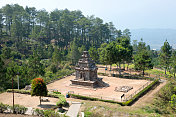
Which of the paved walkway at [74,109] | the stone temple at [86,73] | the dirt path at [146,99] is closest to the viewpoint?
the paved walkway at [74,109]

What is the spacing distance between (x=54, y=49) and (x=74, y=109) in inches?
2442

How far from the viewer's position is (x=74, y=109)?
3447 cm

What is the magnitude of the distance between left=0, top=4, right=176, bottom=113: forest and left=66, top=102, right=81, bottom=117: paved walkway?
18.5m

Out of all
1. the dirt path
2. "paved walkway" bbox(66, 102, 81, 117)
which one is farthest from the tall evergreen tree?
"paved walkway" bbox(66, 102, 81, 117)

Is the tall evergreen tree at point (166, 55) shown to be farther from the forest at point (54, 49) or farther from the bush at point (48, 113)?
the bush at point (48, 113)

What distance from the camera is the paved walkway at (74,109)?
32188 mm

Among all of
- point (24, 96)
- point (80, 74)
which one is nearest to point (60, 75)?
point (80, 74)

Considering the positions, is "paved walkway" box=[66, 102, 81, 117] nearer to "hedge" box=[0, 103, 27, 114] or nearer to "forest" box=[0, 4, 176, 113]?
"hedge" box=[0, 103, 27, 114]

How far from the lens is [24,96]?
42.2 metres

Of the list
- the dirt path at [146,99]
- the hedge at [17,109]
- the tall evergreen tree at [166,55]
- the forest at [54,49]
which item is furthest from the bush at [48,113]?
the tall evergreen tree at [166,55]

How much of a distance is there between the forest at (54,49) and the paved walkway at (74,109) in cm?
1853

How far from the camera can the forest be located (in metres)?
55.2

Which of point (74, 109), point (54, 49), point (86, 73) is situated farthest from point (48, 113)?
point (54, 49)

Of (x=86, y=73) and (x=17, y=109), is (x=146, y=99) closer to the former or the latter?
(x=86, y=73)
